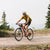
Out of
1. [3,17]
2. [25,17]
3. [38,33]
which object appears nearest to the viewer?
[25,17]

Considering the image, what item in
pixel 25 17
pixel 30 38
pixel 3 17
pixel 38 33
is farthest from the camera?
pixel 3 17

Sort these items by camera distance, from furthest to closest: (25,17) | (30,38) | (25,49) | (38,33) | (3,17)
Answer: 1. (3,17)
2. (38,33)
3. (30,38)
4. (25,17)
5. (25,49)

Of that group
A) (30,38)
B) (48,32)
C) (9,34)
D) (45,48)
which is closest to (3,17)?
(9,34)

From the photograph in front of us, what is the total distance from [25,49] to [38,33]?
13.2m

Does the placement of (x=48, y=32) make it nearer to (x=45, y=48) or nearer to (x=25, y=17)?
(x=25, y=17)

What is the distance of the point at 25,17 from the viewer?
12789mm

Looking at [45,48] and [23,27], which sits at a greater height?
[23,27]

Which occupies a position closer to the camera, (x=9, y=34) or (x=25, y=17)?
(x=25, y=17)

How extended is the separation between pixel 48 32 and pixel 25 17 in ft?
34.3

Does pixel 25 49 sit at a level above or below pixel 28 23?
below

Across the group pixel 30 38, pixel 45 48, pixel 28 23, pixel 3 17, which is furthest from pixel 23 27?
pixel 3 17

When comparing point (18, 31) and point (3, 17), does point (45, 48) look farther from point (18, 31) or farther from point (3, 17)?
point (3, 17)

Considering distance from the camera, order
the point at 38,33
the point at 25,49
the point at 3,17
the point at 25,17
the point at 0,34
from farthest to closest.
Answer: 1. the point at 3,17
2. the point at 0,34
3. the point at 38,33
4. the point at 25,17
5. the point at 25,49

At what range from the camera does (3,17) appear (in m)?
44.6
